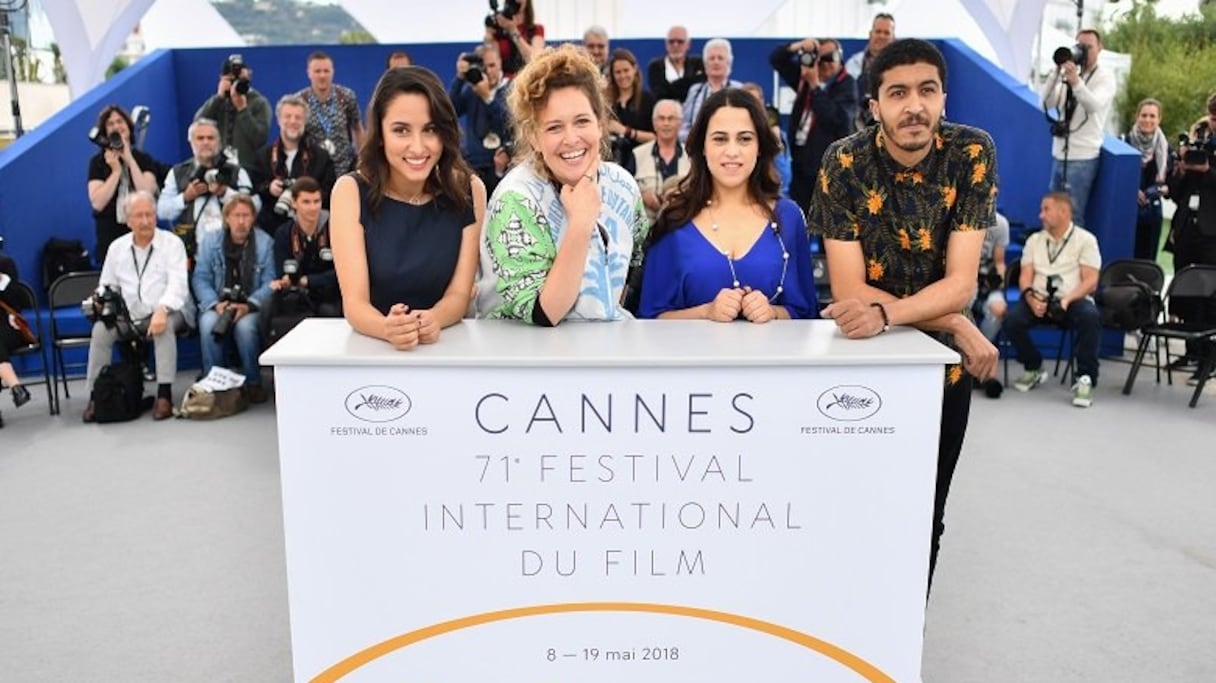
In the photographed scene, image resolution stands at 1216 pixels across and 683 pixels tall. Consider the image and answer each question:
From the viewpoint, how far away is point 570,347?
1889 mm

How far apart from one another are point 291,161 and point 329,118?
523 mm

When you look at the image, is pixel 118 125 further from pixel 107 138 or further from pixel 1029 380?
pixel 1029 380

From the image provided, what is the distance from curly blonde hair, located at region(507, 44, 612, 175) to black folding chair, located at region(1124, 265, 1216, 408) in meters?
4.87

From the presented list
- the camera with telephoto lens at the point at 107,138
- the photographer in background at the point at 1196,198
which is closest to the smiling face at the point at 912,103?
the photographer in background at the point at 1196,198

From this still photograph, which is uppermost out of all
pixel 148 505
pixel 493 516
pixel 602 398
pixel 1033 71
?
pixel 1033 71

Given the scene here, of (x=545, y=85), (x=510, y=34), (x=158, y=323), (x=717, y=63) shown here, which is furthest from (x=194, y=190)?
(x=545, y=85)

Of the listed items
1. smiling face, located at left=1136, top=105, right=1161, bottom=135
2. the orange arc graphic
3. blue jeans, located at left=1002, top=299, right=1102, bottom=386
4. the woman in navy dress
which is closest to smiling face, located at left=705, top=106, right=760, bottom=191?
the woman in navy dress

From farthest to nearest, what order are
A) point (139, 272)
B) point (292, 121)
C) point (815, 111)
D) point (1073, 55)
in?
point (815, 111), point (1073, 55), point (292, 121), point (139, 272)

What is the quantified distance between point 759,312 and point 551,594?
2.47 feet

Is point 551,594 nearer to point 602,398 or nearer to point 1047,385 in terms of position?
point 602,398

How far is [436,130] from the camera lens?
90.0 inches

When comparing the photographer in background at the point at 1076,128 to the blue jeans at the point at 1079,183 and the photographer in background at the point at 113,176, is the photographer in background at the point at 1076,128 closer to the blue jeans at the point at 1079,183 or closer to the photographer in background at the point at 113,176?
the blue jeans at the point at 1079,183

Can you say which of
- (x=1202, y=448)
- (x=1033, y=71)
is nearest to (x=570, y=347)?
(x=1202, y=448)

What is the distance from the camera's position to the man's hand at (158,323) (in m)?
5.90
